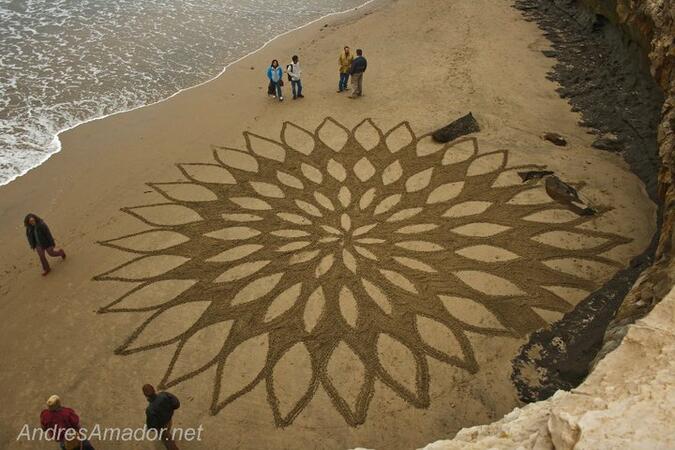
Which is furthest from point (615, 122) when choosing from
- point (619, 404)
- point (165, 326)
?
point (165, 326)

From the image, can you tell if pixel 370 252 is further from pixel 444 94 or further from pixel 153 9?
pixel 153 9

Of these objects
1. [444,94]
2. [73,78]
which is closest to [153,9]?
[73,78]

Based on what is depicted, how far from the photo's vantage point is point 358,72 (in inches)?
519

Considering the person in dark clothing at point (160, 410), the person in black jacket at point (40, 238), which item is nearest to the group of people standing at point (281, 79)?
the person in black jacket at point (40, 238)

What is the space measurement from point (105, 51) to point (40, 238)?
1074cm

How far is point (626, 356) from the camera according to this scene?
13.3 ft

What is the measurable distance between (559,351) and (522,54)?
1176cm

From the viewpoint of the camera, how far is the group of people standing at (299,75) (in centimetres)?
1316

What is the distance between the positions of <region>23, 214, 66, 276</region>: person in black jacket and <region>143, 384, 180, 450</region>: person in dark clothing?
401cm

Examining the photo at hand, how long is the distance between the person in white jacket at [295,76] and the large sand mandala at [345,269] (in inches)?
131

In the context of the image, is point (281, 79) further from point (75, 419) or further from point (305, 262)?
point (75, 419)

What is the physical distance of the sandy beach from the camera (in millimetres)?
6547

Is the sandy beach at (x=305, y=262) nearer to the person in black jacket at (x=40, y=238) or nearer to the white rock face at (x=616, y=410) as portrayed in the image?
the person in black jacket at (x=40, y=238)

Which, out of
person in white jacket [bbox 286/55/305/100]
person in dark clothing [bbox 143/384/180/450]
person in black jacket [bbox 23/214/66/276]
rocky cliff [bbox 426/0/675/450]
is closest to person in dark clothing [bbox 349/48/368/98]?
person in white jacket [bbox 286/55/305/100]
